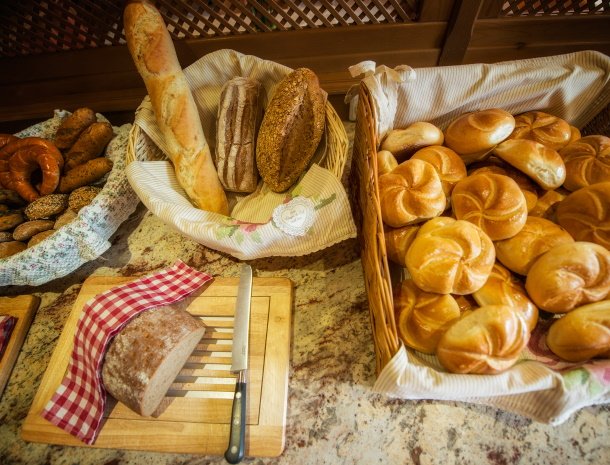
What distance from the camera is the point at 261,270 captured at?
109cm

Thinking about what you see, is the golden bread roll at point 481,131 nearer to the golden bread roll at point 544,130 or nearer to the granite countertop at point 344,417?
the golden bread roll at point 544,130

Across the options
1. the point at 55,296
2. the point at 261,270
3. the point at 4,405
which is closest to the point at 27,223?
the point at 55,296

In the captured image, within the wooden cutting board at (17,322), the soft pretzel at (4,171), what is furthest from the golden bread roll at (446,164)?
the soft pretzel at (4,171)

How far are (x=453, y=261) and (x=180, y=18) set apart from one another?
4.42 feet

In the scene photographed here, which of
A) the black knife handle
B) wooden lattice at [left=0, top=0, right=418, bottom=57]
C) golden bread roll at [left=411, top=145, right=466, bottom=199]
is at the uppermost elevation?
wooden lattice at [left=0, top=0, right=418, bottom=57]

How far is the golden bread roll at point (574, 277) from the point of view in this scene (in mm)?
712

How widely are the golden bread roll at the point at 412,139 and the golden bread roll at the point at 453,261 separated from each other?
13.0 inches

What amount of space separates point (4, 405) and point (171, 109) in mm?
1000

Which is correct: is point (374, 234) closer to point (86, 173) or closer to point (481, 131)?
point (481, 131)

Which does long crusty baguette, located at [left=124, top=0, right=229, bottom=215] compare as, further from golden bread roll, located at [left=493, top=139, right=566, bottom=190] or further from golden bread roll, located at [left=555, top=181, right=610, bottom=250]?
golden bread roll, located at [left=555, top=181, right=610, bottom=250]

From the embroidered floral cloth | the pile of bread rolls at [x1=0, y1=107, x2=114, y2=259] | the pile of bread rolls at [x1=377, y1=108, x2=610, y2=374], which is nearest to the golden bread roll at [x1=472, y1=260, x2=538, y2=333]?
the pile of bread rolls at [x1=377, y1=108, x2=610, y2=374]

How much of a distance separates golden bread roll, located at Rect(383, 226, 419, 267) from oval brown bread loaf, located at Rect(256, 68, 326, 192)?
1.23 feet

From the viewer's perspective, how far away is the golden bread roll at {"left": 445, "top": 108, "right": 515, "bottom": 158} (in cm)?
91

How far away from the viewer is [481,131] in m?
0.91
